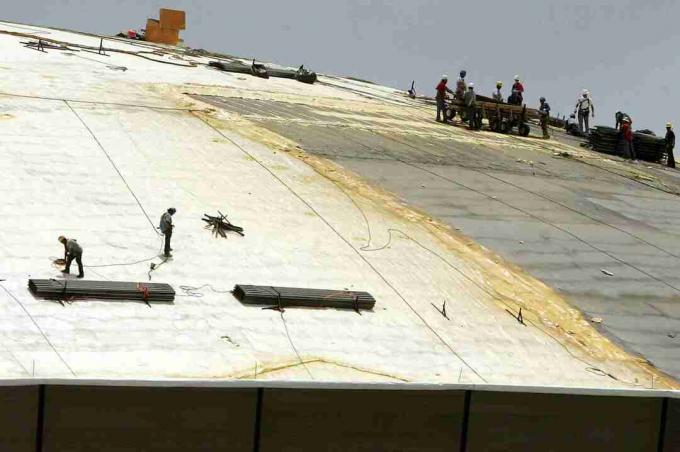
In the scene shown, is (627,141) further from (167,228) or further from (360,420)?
(360,420)

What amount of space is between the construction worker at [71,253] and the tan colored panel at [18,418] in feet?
23.5

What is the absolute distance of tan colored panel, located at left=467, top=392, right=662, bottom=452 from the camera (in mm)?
11820

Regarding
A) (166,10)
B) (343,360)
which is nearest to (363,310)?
(343,360)

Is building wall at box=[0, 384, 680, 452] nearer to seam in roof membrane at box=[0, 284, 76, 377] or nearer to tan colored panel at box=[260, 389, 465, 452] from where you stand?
tan colored panel at box=[260, 389, 465, 452]

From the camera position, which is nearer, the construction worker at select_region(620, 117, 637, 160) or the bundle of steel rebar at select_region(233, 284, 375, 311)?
the bundle of steel rebar at select_region(233, 284, 375, 311)

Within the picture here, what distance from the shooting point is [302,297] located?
1831cm

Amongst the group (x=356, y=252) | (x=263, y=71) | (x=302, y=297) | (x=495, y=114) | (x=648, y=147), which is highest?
(x=263, y=71)

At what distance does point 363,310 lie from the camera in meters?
18.8

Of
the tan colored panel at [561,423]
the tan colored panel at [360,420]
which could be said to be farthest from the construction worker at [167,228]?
the tan colored panel at [561,423]

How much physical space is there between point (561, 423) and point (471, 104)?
27.1m

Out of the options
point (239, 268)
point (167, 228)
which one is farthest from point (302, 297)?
point (167, 228)

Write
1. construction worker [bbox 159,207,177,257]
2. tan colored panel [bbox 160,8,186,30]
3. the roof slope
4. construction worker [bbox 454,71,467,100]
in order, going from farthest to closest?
tan colored panel [bbox 160,8,186,30] → construction worker [bbox 454,71,467,100] → construction worker [bbox 159,207,177,257] → the roof slope

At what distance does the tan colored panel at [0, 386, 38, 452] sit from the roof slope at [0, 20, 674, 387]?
422 cm

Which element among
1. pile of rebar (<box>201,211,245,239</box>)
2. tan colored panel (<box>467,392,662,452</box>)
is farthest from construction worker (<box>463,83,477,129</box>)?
tan colored panel (<box>467,392,662,452</box>)
